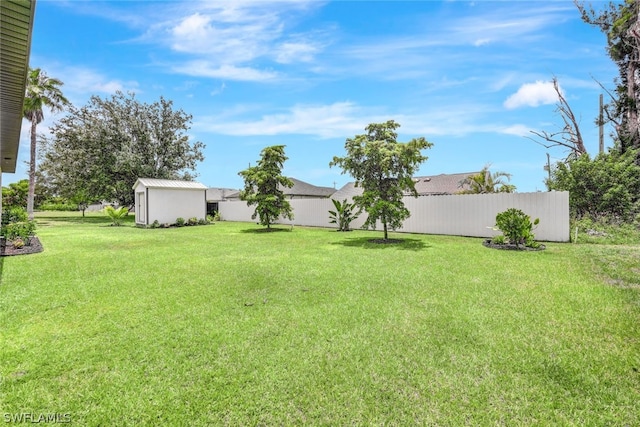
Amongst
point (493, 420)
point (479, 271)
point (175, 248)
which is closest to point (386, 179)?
point (479, 271)

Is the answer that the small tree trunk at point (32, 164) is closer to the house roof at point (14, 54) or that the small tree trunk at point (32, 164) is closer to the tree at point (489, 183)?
the house roof at point (14, 54)

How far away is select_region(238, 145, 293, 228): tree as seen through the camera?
16.5 metres

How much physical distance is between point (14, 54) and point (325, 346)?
550 cm

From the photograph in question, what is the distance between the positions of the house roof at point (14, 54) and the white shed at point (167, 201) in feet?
42.1

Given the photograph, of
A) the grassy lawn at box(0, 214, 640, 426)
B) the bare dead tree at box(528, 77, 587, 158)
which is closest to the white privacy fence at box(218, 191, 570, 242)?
the grassy lawn at box(0, 214, 640, 426)

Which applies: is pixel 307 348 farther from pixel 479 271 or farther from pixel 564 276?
pixel 564 276

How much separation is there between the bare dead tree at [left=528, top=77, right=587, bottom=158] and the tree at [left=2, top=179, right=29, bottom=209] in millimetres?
49766

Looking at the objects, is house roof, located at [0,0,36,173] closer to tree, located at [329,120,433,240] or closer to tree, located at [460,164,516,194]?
tree, located at [329,120,433,240]

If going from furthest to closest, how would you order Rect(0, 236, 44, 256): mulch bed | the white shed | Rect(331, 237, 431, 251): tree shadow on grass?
the white shed, Rect(331, 237, 431, 251): tree shadow on grass, Rect(0, 236, 44, 256): mulch bed

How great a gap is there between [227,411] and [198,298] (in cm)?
295

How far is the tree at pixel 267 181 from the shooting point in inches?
650

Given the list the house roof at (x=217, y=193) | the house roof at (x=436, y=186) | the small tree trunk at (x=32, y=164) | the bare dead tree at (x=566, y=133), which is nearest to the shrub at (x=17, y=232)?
the small tree trunk at (x=32, y=164)

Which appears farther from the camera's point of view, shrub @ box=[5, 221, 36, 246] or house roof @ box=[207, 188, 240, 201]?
house roof @ box=[207, 188, 240, 201]

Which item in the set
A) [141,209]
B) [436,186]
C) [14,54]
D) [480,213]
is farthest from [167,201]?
[436,186]
